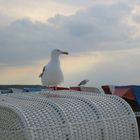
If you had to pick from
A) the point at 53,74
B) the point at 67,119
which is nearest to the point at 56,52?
the point at 53,74

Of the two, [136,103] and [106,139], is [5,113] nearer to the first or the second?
[106,139]

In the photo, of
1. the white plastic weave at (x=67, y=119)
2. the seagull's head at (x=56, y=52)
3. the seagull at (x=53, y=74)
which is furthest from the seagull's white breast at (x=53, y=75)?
the white plastic weave at (x=67, y=119)

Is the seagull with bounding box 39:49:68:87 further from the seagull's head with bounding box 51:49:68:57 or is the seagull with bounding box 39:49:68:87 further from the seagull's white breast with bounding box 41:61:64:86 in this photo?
the seagull's head with bounding box 51:49:68:57

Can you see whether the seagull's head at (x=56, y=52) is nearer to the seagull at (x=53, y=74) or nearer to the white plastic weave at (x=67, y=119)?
the seagull at (x=53, y=74)

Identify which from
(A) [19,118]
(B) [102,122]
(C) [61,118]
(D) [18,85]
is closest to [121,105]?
(B) [102,122]

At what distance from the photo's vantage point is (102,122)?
321 inches

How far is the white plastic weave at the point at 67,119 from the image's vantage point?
7547mm

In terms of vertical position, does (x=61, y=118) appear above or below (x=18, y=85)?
below

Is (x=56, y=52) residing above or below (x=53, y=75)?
above

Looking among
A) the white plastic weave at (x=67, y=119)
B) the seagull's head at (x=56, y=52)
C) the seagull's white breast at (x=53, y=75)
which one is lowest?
the white plastic weave at (x=67, y=119)

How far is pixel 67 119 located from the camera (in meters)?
7.83

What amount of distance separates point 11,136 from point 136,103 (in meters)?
3.88

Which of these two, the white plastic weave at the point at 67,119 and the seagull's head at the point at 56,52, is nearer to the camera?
the white plastic weave at the point at 67,119

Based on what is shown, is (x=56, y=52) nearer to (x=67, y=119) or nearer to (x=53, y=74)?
(x=53, y=74)
